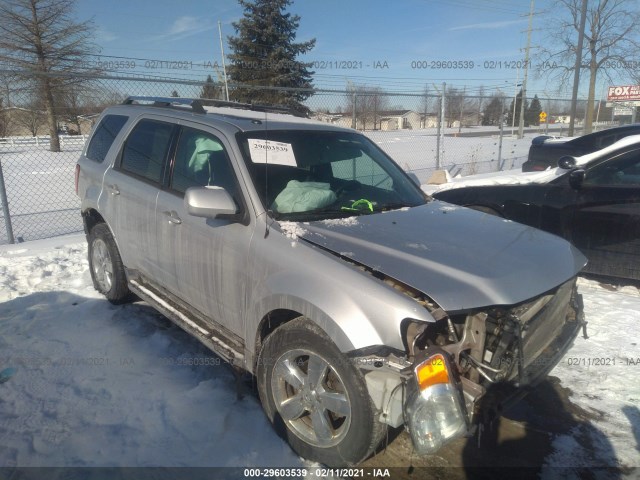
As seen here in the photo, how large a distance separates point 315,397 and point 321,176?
1.60m

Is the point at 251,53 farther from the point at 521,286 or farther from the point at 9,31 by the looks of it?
the point at 521,286

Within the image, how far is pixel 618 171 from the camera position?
4.92 m

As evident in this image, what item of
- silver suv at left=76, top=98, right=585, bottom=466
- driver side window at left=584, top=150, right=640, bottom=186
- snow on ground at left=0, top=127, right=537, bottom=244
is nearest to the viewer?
silver suv at left=76, top=98, right=585, bottom=466

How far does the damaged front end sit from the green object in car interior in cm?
96

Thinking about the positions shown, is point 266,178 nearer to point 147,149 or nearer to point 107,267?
point 147,149

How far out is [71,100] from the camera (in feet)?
43.0

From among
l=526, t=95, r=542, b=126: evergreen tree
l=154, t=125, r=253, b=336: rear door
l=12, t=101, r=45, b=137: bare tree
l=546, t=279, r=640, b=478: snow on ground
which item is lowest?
l=546, t=279, r=640, b=478: snow on ground

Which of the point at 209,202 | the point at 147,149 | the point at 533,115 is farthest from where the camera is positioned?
the point at 533,115

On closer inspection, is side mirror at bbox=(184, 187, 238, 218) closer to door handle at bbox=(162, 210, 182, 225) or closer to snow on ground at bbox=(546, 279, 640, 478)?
door handle at bbox=(162, 210, 182, 225)

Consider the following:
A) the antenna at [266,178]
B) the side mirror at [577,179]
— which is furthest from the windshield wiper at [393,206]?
the side mirror at [577,179]

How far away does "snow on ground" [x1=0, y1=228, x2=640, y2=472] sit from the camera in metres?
2.60

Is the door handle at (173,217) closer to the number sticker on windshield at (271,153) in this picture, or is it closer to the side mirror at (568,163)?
the number sticker on windshield at (271,153)

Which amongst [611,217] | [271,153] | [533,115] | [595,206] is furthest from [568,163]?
[533,115]

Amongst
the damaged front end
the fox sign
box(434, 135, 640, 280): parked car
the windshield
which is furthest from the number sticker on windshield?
the fox sign
